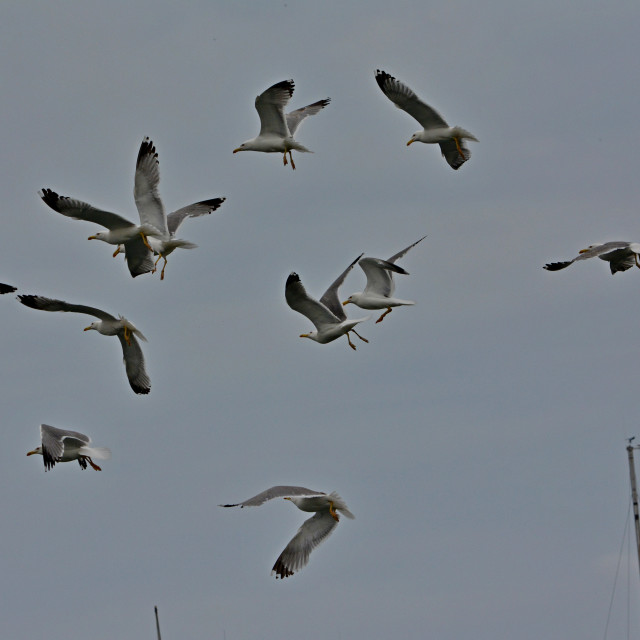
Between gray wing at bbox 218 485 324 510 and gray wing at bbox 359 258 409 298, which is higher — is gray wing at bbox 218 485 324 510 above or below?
below

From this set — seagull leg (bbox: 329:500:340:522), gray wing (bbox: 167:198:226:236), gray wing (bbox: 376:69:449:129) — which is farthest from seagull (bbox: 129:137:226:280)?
seagull leg (bbox: 329:500:340:522)

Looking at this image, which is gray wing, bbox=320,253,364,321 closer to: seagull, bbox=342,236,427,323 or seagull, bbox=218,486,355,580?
seagull, bbox=342,236,427,323

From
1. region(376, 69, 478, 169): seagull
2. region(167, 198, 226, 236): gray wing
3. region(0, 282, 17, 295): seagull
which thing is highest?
region(376, 69, 478, 169): seagull

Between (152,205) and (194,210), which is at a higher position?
(194,210)

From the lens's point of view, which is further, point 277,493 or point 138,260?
point 138,260

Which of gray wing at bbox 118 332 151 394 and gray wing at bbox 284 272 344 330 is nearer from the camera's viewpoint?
gray wing at bbox 284 272 344 330

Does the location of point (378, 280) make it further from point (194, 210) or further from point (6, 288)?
point (6, 288)

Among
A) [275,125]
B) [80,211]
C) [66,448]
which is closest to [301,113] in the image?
[275,125]

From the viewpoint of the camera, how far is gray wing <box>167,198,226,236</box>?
26391mm

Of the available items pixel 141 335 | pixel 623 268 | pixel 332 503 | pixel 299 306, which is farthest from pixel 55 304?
pixel 623 268

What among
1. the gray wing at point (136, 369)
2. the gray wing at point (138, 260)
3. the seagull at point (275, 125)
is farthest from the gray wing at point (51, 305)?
the seagull at point (275, 125)

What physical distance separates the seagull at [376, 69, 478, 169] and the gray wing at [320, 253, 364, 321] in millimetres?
2257

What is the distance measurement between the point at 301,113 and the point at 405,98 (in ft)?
7.46

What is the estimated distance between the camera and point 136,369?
27.2 meters
